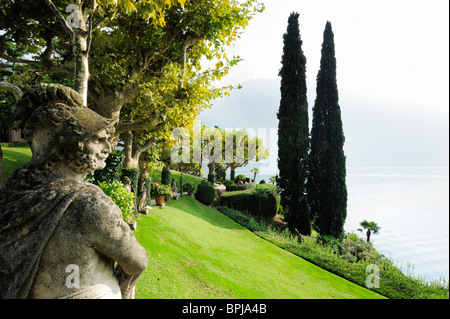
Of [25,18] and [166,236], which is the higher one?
[25,18]

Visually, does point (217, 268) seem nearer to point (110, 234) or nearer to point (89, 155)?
point (110, 234)

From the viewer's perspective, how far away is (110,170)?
36.1 feet

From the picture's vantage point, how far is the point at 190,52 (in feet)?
37.4

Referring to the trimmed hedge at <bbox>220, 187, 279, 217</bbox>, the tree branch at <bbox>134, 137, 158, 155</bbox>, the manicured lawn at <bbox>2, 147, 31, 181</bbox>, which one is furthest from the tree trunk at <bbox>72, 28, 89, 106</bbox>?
the trimmed hedge at <bbox>220, 187, 279, 217</bbox>

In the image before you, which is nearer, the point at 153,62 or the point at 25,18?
the point at 25,18

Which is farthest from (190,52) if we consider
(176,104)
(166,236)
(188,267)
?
(188,267)

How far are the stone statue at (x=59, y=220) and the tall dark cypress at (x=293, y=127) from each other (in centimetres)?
2022

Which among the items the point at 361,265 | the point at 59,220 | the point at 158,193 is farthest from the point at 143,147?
the point at 361,265

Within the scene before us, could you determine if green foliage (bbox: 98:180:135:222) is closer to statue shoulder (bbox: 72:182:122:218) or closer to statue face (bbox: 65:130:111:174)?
statue face (bbox: 65:130:111:174)

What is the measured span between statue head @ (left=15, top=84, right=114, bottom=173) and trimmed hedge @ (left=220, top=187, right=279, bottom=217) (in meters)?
20.9

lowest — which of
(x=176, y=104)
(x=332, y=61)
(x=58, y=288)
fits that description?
(x=58, y=288)
